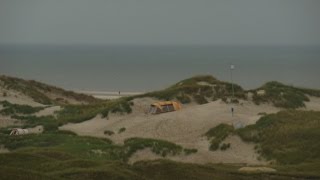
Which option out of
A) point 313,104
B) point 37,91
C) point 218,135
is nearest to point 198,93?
point 313,104

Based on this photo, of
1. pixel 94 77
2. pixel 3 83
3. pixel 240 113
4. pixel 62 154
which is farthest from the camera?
pixel 94 77

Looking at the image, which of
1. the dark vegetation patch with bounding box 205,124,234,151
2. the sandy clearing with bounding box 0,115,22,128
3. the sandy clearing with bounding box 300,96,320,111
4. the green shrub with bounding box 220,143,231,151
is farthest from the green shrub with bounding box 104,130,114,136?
the sandy clearing with bounding box 300,96,320,111

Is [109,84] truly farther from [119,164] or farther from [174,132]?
[119,164]

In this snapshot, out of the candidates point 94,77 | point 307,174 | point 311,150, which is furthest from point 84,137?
point 94,77

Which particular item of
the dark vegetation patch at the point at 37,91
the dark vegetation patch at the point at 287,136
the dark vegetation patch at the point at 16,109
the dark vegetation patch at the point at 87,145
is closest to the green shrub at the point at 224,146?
the dark vegetation patch at the point at 287,136

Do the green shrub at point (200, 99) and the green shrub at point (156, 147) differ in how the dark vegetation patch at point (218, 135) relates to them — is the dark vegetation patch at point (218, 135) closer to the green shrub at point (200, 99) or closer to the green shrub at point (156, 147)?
the green shrub at point (156, 147)
